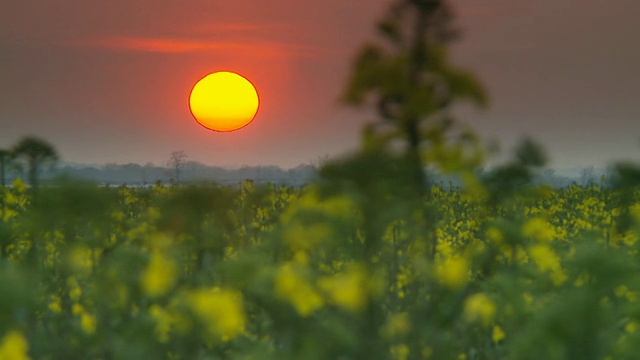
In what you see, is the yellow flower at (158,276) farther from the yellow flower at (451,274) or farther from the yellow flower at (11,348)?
the yellow flower at (451,274)

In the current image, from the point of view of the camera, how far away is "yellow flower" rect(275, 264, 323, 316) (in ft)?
12.9

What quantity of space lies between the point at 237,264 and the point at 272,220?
10396mm

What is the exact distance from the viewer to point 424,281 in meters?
4.76

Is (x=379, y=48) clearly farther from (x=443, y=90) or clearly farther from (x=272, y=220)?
(x=272, y=220)

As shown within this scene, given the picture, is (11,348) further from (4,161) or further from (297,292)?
(4,161)

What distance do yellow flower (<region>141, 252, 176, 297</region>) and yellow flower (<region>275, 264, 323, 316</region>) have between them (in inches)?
26.6

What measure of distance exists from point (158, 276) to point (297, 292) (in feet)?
Answer: 2.58

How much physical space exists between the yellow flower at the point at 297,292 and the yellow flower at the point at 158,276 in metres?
0.68

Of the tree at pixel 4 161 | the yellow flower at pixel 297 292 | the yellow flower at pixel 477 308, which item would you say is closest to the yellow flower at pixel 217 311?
the yellow flower at pixel 297 292

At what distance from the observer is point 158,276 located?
14.4 feet

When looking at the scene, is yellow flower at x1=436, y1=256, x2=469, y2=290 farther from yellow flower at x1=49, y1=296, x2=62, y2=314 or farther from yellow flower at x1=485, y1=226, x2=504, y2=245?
yellow flower at x1=49, y1=296, x2=62, y2=314

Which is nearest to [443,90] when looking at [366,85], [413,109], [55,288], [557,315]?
[366,85]

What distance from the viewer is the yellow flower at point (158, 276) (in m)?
4.40

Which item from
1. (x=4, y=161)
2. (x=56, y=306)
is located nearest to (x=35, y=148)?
(x=4, y=161)
